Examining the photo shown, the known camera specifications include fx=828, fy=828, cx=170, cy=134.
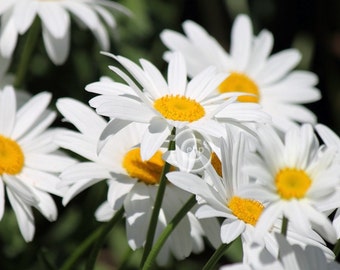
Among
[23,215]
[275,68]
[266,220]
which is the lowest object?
[275,68]

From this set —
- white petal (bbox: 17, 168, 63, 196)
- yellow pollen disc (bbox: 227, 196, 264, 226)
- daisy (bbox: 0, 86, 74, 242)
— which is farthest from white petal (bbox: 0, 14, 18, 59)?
yellow pollen disc (bbox: 227, 196, 264, 226)

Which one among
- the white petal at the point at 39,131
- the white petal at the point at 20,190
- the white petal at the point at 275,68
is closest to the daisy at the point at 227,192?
the white petal at the point at 20,190

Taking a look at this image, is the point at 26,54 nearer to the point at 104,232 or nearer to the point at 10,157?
the point at 10,157

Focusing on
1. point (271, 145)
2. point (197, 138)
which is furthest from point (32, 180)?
point (271, 145)

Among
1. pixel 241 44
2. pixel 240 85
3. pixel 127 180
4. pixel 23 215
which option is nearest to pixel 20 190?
pixel 23 215

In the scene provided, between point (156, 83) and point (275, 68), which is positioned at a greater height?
point (156, 83)

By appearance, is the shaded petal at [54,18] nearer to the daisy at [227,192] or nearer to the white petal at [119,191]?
the white petal at [119,191]
